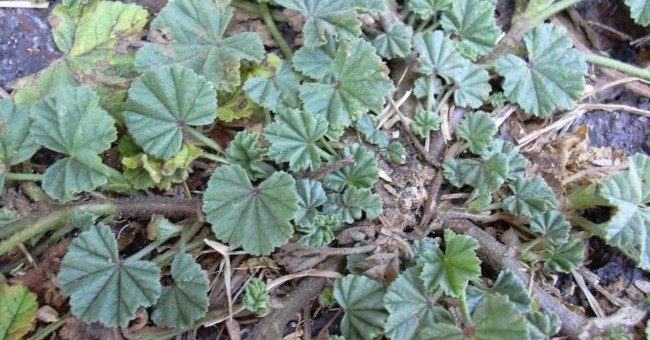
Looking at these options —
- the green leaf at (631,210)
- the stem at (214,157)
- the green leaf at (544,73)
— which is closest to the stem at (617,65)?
the green leaf at (544,73)

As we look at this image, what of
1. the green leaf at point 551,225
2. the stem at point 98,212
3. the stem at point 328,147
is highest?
the stem at point 328,147

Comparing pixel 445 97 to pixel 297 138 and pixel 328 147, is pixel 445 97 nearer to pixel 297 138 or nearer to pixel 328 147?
pixel 328 147

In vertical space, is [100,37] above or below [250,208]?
above

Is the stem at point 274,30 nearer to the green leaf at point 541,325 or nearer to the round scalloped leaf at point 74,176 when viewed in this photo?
the round scalloped leaf at point 74,176

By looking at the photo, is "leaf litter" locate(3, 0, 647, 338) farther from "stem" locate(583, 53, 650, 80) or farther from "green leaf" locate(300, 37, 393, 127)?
"stem" locate(583, 53, 650, 80)

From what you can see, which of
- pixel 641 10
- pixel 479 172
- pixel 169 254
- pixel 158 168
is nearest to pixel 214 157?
pixel 158 168
